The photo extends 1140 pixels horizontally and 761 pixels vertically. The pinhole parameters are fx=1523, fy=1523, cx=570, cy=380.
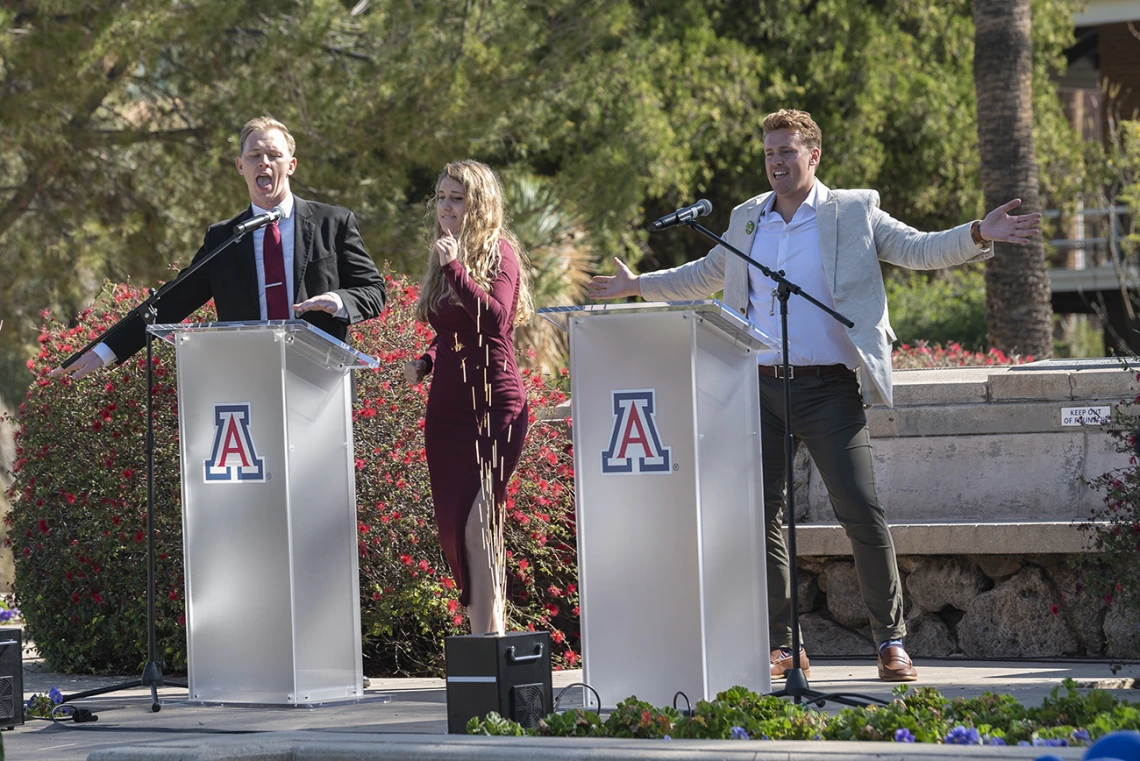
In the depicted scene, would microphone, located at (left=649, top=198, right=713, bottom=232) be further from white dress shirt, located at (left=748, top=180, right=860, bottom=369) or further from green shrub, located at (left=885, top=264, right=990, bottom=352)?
green shrub, located at (left=885, top=264, right=990, bottom=352)

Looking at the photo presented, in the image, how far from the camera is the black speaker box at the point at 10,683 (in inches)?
223

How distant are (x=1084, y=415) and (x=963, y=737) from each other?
3.79m

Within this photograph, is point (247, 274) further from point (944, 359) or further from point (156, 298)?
point (944, 359)

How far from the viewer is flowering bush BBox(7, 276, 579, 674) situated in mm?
7469

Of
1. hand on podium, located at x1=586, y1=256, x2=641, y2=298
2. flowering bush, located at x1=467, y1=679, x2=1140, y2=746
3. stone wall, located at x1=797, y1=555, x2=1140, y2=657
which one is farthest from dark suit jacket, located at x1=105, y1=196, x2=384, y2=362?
stone wall, located at x1=797, y1=555, x2=1140, y2=657

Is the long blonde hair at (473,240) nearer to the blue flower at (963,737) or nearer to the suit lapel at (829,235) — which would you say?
the suit lapel at (829,235)

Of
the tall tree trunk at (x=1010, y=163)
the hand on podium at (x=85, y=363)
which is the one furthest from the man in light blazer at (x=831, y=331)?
the tall tree trunk at (x=1010, y=163)

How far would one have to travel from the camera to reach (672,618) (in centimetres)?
518

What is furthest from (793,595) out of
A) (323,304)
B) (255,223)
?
(255,223)

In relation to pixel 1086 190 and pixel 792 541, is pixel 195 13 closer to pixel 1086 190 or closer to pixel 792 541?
pixel 792 541

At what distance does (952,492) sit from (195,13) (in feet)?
28.8

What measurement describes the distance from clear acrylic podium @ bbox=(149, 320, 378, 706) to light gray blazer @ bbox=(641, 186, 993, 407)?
1842mm

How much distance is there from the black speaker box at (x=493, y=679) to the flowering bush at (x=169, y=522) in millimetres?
2425

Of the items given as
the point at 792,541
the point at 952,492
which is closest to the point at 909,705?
the point at 792,541
